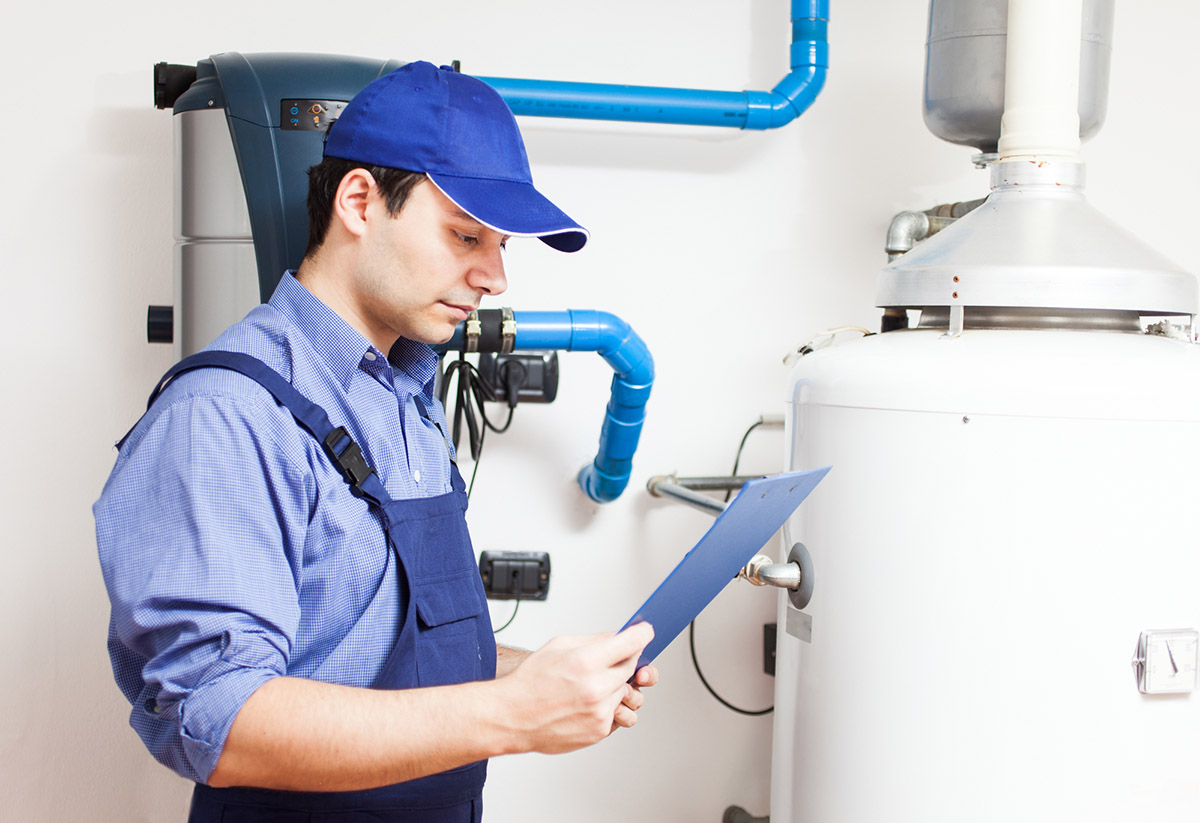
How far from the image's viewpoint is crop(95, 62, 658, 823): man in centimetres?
65

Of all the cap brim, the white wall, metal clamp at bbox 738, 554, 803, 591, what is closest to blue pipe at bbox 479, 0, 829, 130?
the white wall

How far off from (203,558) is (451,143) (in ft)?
1.32

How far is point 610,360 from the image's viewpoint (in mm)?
1428

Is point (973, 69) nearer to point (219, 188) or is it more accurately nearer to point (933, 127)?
point (933, 127)

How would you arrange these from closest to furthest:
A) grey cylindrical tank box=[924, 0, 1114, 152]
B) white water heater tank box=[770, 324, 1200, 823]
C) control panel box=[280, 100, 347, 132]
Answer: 1. white water heater tank box=[770, 324, 1200, 823]
2. control panel box=[280, 100, 347, 132]
3. grey cylindrical tank box=[924, 0, 1114, 152]

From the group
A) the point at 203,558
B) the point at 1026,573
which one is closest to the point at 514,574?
the point at 1026,573

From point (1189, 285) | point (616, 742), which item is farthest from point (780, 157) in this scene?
point (616, 742)

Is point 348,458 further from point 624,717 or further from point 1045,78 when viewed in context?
point 1045,78

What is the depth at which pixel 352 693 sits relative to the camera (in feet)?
2.19

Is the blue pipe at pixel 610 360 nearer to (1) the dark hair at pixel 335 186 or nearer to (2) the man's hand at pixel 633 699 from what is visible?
(1) the dark hair at pixel 335 186

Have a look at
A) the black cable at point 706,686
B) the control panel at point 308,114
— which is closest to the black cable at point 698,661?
the black cable at point 706,686

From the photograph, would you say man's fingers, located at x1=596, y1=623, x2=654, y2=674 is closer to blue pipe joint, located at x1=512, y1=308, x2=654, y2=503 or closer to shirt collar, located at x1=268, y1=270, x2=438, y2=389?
shirt collar, located at x1=268, y1=270, x2=438, y2=389

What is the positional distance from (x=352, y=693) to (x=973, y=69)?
113 cm

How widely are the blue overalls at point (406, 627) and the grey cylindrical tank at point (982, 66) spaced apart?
0.90m
